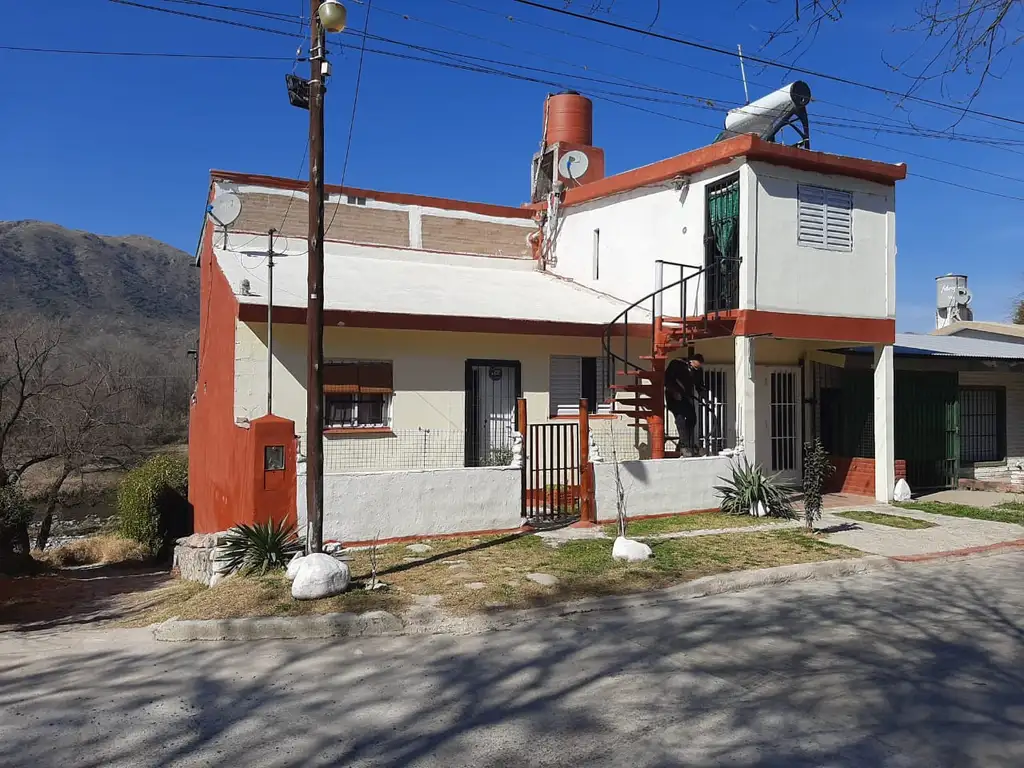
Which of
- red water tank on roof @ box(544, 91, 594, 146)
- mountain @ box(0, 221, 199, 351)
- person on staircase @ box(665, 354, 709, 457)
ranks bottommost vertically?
person on staircase @ box(665, 354, 709, 457)

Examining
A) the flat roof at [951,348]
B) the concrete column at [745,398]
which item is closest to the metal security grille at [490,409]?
the concrete column at [745,398]

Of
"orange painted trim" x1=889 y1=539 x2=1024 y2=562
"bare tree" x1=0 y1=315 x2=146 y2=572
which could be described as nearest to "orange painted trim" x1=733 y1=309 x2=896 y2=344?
"orange painted trim" x1=889 y1=539 x2=1024 y2=562

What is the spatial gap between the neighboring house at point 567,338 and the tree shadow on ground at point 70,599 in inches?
65.1

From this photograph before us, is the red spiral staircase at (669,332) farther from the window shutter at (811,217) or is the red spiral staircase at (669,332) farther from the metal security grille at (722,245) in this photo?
the window shutter at (811,217)

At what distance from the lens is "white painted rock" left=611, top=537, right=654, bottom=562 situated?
8836 mm

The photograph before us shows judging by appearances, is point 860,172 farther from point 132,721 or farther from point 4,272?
point 4,272

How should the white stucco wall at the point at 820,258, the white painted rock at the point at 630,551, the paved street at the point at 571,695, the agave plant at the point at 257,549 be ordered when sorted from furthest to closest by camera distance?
the white stucco wall at the point at 820,258 < the white painted rock at the point at 630,551 < the agave plant at the point at 257,549 < the paved street at the point at 571,695

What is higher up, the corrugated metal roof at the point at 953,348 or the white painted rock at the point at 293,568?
the corrugated metal roof at the point at 953,348

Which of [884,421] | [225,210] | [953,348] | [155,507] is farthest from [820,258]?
[155,507]

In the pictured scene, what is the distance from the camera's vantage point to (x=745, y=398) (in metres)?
12.4

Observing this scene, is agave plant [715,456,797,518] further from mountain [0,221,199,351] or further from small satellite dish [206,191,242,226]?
mountain [0,221,199,351]

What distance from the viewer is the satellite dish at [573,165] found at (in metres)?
17.7

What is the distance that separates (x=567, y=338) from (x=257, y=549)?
6839 mm

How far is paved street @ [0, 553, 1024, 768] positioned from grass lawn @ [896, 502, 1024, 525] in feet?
19.2
